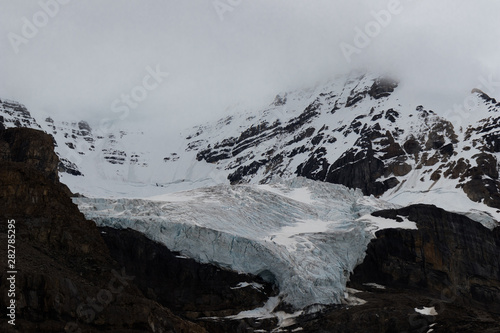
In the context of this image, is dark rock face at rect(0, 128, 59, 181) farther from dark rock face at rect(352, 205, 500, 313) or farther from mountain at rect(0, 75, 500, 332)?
dark rock face at rect(352, 205, 500, 313)

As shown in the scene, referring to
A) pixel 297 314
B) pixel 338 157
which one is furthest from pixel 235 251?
pixel 338 157

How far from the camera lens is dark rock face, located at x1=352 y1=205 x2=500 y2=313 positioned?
310 ft

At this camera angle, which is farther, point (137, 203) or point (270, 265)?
point (137, 203)

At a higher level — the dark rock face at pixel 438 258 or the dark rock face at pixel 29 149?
the dark rock face at pixel 29 149

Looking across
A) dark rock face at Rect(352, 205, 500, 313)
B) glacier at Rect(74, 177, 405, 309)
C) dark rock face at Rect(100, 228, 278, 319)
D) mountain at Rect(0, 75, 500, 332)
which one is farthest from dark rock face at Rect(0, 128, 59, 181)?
dark rock face at Rect(352, 205, 500, 313)

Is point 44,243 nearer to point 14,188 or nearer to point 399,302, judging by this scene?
point 14,188

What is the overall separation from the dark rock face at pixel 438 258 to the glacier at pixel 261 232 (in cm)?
322

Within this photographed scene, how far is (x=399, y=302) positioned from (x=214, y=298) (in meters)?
22.3

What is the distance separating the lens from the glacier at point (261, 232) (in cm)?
8225

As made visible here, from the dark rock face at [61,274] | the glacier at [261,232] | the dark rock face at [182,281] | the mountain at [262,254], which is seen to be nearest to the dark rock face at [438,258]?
the mountain at [262,254]

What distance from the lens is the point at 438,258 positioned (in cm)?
9925

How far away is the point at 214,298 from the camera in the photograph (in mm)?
79250

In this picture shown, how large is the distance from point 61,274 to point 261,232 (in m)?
40.5

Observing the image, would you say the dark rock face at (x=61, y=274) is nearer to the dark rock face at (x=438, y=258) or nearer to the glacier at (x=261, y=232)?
the glacier at (x=261, y=232)
